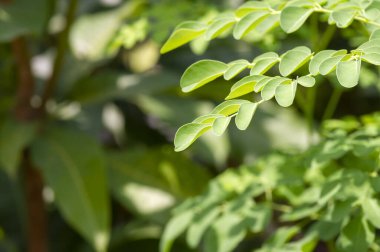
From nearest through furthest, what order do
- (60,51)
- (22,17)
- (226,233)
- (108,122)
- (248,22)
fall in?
(248,22) → (226,233) → (22,17) → (60,51) → (108,122)

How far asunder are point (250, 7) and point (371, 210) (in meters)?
0.27

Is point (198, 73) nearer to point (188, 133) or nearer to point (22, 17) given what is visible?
point (188, 133)

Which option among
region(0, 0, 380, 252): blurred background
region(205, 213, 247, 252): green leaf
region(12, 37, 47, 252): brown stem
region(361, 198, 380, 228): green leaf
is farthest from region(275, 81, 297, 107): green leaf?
region(12, 37, 47, 252): brown stem

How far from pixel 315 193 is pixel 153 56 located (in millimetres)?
1676

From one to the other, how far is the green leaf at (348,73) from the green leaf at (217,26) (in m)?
0.19

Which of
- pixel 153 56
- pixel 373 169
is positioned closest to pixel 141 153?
pixel 153 56

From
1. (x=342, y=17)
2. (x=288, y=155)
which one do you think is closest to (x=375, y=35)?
(x=342, y=17)

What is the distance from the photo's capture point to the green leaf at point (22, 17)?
154cm

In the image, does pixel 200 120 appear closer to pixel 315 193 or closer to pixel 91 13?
pixel 315 193

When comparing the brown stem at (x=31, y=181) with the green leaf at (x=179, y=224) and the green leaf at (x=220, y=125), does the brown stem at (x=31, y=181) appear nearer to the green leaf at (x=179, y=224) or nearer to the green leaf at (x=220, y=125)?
the green leaf at (x=179, y=224)

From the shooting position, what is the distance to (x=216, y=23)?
2.69 ft

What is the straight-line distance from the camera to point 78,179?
1.68m

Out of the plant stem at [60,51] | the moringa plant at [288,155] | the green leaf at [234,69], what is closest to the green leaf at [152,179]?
the plant stem at [60,51]

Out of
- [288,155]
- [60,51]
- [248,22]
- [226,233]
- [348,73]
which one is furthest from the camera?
[60,51]
